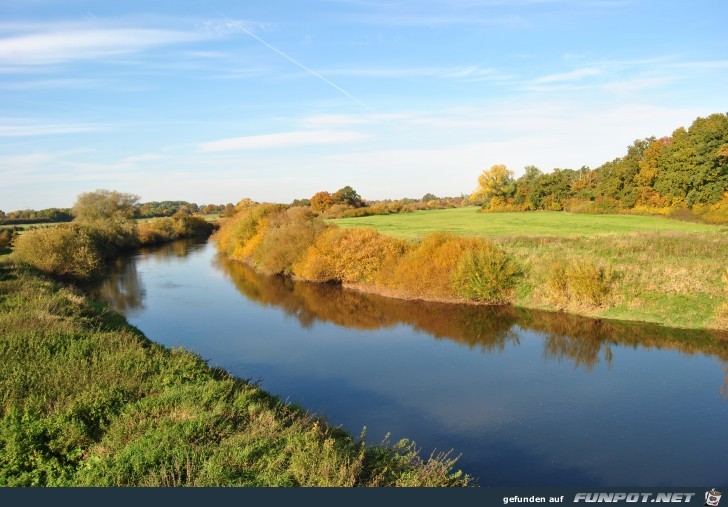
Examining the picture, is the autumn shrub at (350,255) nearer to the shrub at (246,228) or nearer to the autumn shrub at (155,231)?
the shrub at (246,228)

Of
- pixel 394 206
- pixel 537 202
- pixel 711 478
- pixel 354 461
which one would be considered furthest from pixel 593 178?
pixel 354 461

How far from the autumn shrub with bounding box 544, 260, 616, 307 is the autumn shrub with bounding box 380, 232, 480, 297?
602 centimetres

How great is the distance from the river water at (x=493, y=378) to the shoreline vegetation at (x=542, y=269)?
1405 millimetres

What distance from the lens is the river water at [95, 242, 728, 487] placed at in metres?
13.2

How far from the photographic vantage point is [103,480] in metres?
8.01

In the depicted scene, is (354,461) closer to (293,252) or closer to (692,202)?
(293,252)

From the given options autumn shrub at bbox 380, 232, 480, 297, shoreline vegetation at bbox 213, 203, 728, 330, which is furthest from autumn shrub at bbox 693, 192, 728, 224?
autumn shrub at bbox 380, 232, 480, 297

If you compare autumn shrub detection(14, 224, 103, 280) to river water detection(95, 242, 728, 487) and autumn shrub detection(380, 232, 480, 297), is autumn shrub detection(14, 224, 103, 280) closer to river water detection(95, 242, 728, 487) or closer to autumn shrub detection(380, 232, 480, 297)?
river water detection(95, 242, 728, 487)

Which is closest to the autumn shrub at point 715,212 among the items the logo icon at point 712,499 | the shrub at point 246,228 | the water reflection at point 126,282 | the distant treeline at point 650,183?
the distant treeline at point 650,183

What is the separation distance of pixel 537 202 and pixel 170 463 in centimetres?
7074

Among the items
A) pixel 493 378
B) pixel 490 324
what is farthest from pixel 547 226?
pixel 493 378

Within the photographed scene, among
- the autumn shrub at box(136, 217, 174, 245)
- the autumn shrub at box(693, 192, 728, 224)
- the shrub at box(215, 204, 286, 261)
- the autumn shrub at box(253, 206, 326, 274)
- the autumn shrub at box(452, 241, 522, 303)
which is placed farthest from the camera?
the autumn shrub at box(136, 217, 174, 245)

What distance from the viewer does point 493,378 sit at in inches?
758

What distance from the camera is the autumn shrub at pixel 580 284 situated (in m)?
27.8
